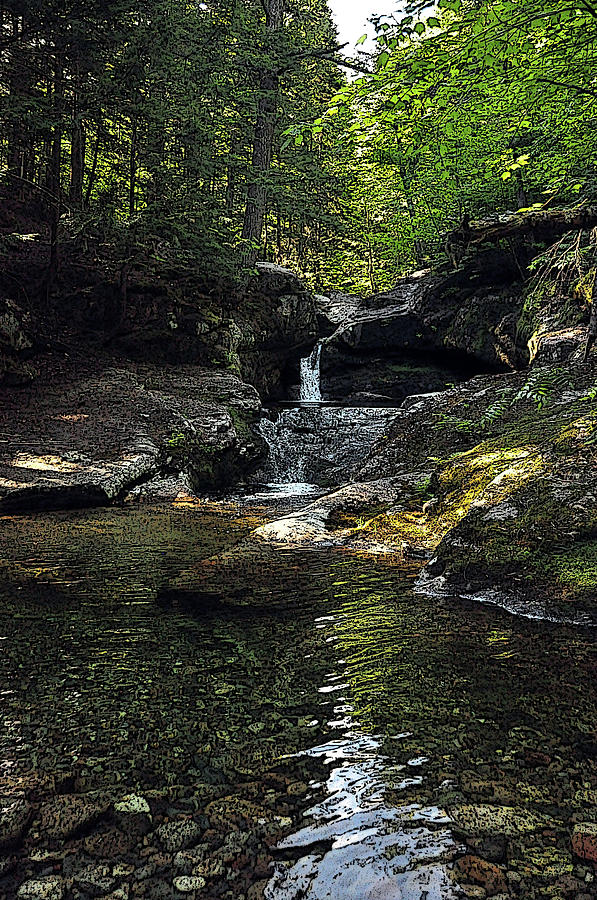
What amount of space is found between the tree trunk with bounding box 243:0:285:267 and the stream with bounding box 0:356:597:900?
13.6 m

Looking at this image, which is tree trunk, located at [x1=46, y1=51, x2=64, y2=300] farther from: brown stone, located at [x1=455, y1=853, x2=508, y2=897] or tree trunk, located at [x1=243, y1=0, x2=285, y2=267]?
brown stone, located at [x1=455, y1=853, x2=508, y2=897]

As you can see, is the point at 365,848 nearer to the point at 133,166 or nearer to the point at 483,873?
the point at 483,873

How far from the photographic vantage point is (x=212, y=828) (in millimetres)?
1959

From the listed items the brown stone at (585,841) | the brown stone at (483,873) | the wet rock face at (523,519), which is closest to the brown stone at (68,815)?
the brown stone at (483,873)

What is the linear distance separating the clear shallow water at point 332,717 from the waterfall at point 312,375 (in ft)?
49.0

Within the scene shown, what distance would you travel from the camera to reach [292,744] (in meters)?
2.45

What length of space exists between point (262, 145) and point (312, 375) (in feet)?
24.4

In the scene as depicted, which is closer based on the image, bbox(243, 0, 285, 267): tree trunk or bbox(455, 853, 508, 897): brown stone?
bbox(455, 853, 508, 897): brown stone

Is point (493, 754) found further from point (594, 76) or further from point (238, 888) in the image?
point (594, 76)

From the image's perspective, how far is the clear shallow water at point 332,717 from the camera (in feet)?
6.11

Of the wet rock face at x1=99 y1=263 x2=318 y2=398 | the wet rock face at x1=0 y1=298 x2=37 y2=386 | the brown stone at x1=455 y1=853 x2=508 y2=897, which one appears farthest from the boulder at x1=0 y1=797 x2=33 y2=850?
the wet rock face at x1=99 y1=263 x2=318 y2=398

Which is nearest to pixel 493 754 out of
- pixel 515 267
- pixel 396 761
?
pixel 396 761

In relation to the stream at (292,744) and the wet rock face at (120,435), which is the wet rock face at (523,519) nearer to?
the stream at (292,744)

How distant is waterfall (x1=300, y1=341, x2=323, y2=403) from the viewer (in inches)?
759
